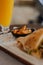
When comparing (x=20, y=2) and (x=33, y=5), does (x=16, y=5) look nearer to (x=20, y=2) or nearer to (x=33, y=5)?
(x=20, y=2)

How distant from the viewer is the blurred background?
249 cm

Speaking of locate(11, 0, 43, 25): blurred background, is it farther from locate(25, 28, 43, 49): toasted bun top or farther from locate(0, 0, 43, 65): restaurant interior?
locate(25, 28, 43, 49): toasted bun top

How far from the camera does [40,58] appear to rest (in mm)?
527

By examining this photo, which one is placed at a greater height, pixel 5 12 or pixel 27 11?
pixel 5 12

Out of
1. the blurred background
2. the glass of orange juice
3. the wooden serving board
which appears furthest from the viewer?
the blurred background

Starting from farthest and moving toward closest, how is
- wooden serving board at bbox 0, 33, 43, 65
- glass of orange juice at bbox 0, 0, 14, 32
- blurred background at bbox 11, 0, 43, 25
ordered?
1. blurred background at bbox 11, 0, 43, 25
2. glass of orange juice at bbox 0, 0, 14, 32
3. wooden serving board at bbox 0, 33, 43, 65

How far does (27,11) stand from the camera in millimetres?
2545

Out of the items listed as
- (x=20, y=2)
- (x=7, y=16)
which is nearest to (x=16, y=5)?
→ (x=20, y=2)

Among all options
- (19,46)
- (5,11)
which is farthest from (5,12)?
(19,46)

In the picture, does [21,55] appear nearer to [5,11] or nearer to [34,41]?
[34,41]

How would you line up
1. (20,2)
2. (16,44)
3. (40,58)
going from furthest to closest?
(20,2)
(16,44)
(40,58)

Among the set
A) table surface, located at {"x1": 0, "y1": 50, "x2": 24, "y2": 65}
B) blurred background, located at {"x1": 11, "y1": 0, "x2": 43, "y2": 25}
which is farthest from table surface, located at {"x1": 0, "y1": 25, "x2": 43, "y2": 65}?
blurred background, located at {"x1": 11, "y1": 0, "x2": 43, "y2": 25}

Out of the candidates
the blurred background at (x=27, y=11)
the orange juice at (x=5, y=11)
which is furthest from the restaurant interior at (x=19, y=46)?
the blurred background at (x=27, y=11)

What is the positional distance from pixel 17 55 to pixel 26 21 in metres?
2.00
